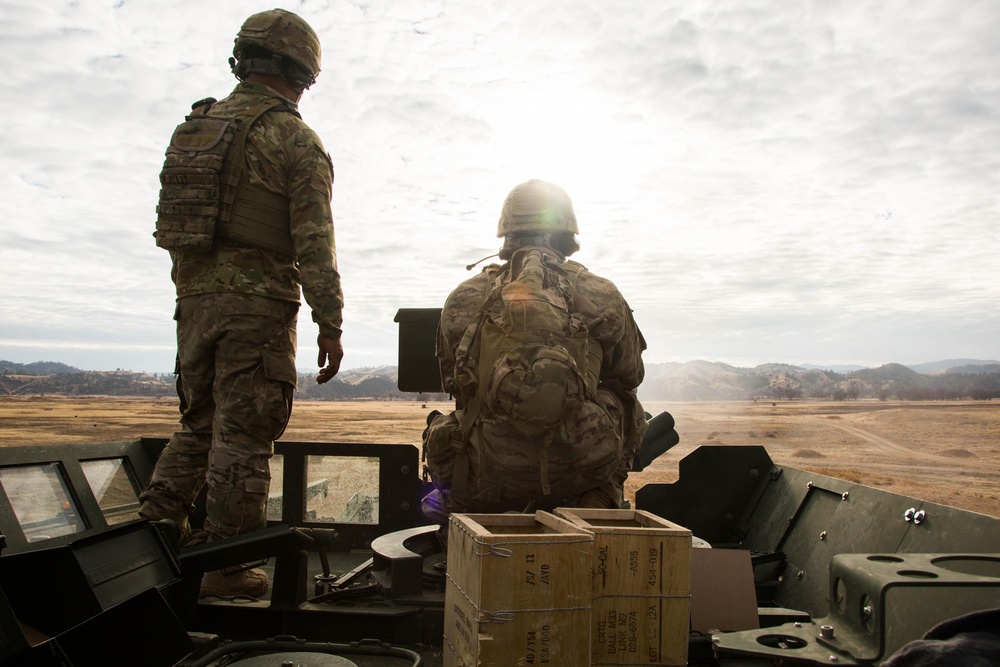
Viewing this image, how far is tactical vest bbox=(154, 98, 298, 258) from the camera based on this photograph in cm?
346

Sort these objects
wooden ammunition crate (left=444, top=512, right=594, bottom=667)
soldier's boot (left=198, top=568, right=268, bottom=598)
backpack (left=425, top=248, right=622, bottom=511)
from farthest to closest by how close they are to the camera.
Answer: soldier's boot (left=198, top=568, right=268, bottom=598) < backpack (left=425, top=248, right=622, bottom=511) < wooden ammunition crate (left=444, top=512, right=594, bottom=667)

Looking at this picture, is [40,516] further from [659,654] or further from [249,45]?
[659,654]

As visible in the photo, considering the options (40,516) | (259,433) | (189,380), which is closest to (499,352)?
(259,433)

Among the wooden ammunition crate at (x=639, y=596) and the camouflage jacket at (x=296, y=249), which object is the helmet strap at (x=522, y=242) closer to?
the camouflage jacket at (x=296, y=249)

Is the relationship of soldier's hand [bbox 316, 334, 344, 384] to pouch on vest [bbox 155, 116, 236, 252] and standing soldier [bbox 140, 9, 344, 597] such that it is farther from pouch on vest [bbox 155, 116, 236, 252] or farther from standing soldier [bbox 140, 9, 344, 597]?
pouch on vest [bbox 155, 116, 236, 252]

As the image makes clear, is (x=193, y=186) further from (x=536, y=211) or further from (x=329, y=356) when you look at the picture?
(x=536, y=211)

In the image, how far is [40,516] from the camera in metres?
3.80

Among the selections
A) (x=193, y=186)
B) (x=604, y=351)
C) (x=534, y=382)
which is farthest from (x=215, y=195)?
(x=604, y=351)

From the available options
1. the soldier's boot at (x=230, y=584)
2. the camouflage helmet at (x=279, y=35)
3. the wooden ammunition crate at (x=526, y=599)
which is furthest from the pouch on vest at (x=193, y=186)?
the wooden ammunition crate at (x=526, y=599)

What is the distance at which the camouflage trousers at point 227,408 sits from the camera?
335cm

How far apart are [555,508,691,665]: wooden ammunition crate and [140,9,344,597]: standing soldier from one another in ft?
5.45

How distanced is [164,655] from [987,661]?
1.97 m

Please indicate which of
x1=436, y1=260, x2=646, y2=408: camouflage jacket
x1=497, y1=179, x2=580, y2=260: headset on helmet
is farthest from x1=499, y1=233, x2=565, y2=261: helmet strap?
x1=436, y1=260, x2=646, y2=408: camouflage jacket

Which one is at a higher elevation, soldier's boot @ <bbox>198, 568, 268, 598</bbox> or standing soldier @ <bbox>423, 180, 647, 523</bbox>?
standing soldier @ <bbox>423, 180, 647, 523</bbox>
